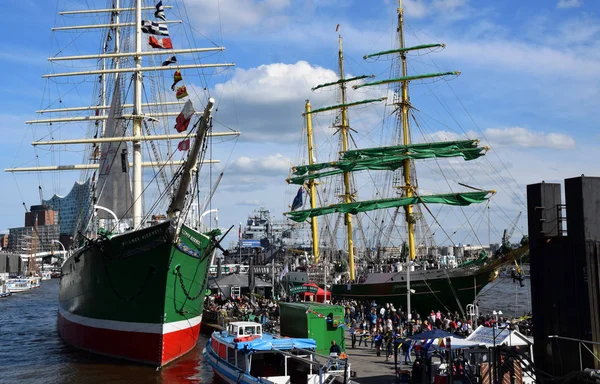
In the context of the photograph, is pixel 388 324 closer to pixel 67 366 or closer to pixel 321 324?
pixel 321 324

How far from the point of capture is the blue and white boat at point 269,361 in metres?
19.4

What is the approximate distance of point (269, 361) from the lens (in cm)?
2183

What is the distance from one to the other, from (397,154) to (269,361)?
34774 mm

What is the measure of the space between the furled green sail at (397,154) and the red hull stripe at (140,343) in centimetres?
2715

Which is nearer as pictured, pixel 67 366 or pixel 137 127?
pixel 67 366

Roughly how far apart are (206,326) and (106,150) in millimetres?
13295

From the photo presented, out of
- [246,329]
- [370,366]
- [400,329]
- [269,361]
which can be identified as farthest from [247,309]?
[269,361]

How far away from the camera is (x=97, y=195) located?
3884 cm

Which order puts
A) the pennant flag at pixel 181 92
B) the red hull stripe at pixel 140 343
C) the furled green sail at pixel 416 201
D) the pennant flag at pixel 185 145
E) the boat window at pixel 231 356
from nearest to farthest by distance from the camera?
the boat window at pixel 231 356
the red hull stripe at pixel 140 343
the pennant flag at pixel 185 145
the pennant flag at pixel 181 92
the furled green sail at pixel 416 201

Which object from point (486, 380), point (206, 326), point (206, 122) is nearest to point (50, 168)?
point (206, 326)

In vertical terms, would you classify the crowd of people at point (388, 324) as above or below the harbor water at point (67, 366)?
above

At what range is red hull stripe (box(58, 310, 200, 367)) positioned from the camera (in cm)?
2778

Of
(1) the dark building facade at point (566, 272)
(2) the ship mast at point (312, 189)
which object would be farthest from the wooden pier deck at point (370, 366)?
(2) the ship mast at point (312, 189)

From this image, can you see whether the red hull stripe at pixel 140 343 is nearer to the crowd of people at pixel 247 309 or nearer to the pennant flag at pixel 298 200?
the crowd of people at pixel 247 309
